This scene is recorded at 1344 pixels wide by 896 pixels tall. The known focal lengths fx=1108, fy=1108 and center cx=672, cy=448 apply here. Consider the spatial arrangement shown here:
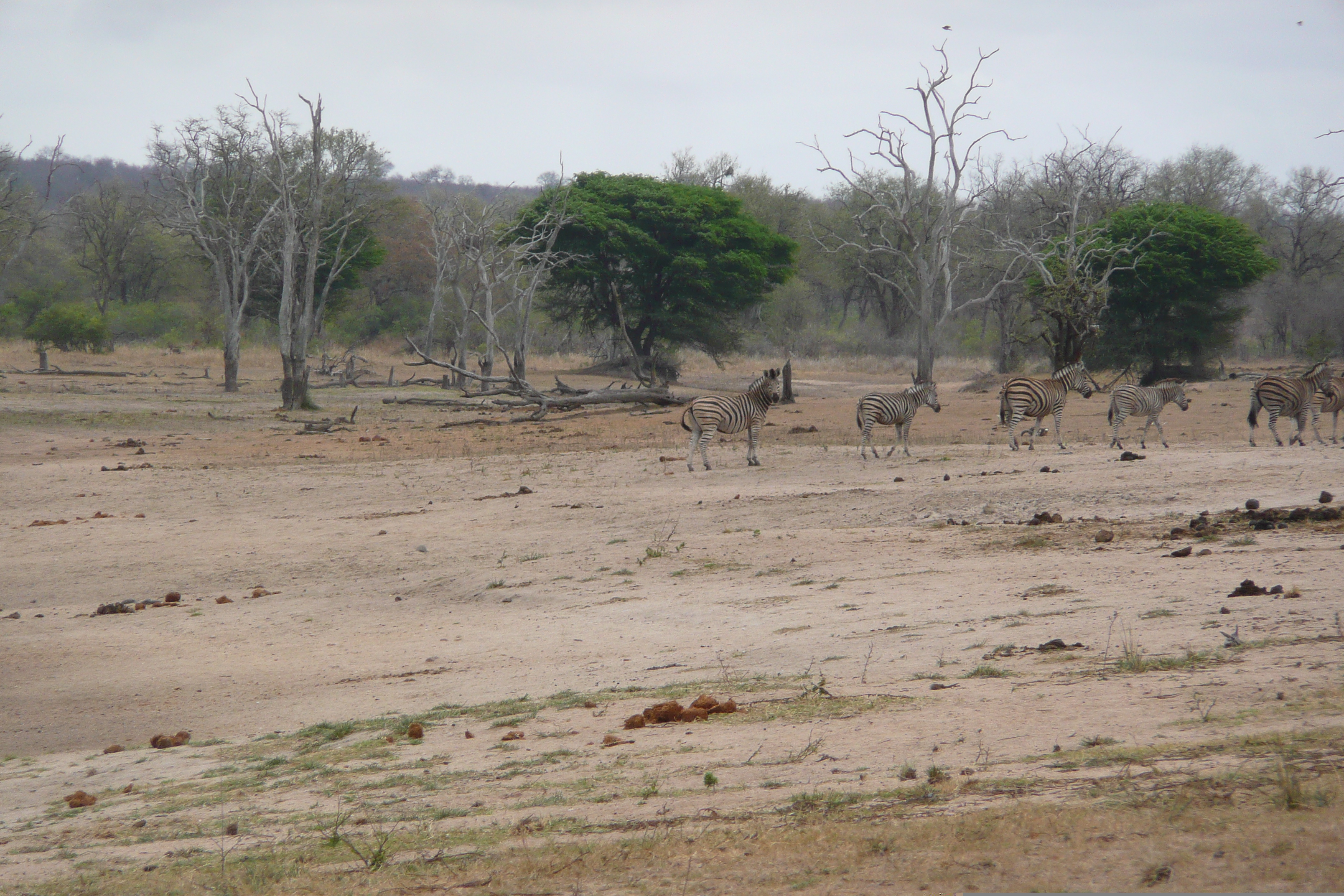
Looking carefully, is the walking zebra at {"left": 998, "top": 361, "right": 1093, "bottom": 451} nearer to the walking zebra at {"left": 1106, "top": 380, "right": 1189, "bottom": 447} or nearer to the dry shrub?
the walking zebra at {"left": 1106, "top": 380, "right": 1189, "bottom": 447}

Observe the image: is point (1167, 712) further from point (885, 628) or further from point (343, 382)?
point (343, 382)

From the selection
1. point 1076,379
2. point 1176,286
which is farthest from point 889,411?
point 1176,286

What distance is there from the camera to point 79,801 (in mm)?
5219

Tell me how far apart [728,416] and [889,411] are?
2.46 m

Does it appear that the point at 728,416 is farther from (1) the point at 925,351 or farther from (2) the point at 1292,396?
(1) the point at 925,351

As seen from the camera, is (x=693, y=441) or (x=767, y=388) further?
(x=767, y=388)

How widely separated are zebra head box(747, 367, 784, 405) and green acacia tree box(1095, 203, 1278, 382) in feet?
65.0

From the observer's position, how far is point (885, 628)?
7.12m

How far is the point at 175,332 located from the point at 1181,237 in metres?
41.8

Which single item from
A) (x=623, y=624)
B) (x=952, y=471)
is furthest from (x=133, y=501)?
(x=952, y=471)

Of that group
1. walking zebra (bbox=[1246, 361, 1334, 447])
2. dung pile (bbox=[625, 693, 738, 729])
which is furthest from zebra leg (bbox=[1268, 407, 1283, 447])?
dung pile (bbox=[625, 693, 738, 729])

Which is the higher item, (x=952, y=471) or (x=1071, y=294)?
(x=1071, y=294)

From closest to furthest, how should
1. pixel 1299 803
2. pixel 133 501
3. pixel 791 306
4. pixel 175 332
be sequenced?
pixel 1299 803 → pixel 133 501 → pixel 175 332 → pixel 791 306

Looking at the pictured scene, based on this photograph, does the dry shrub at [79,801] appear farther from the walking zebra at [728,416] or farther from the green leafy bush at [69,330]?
the green leafy bush at [69,330]
